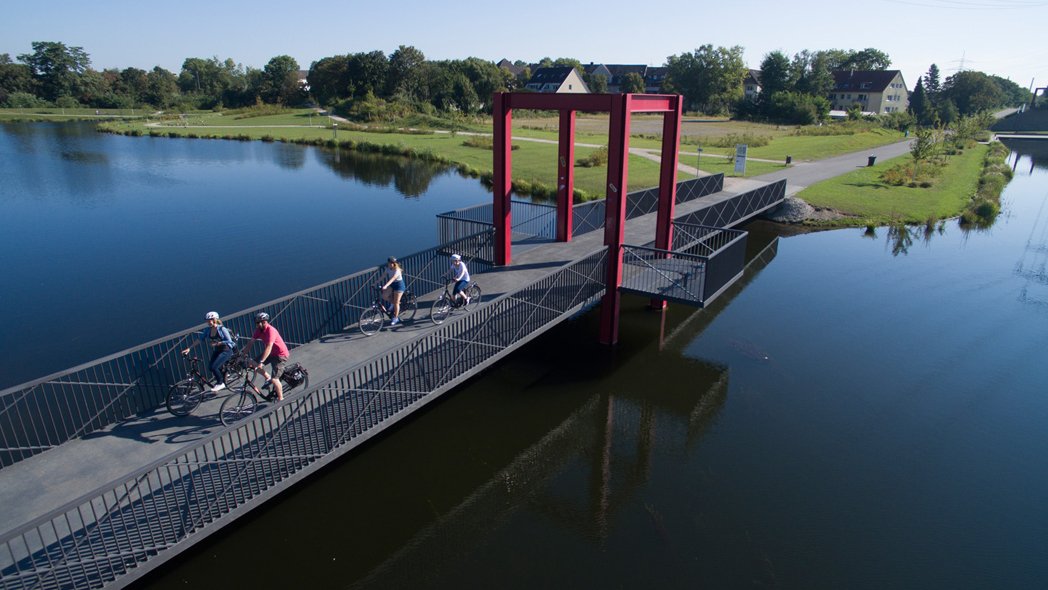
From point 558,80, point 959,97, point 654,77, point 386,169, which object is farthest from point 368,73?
point 959,97

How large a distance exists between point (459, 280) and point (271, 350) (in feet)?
15.3

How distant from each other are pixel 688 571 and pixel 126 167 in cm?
5100

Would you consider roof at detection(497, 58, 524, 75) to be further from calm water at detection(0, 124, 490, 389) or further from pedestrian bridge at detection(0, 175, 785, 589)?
pedestrian bridge at detection(0, 175, 785, 589)

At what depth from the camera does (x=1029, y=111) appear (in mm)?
108500

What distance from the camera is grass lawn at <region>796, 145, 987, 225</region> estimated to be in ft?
102

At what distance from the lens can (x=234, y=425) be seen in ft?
26.9

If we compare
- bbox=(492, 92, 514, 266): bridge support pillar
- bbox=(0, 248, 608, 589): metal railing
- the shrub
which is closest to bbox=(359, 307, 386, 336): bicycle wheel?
bbox=(0, 248, 608, 589): metal railing

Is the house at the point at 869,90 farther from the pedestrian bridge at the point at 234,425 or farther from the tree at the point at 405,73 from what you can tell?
the pedestrian bridge at the point at 234,425

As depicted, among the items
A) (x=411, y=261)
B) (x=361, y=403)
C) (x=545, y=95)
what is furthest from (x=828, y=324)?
(x=361, y=403)

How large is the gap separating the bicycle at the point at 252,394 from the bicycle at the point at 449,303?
348 centimetres

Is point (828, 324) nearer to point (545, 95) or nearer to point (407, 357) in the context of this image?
point (545, 95)

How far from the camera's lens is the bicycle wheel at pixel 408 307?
13.6 metres

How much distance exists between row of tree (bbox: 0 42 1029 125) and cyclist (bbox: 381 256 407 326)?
243 ft

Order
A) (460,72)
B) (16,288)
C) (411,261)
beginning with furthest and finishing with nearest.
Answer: (460,72) < (16,288) < (411,261)
